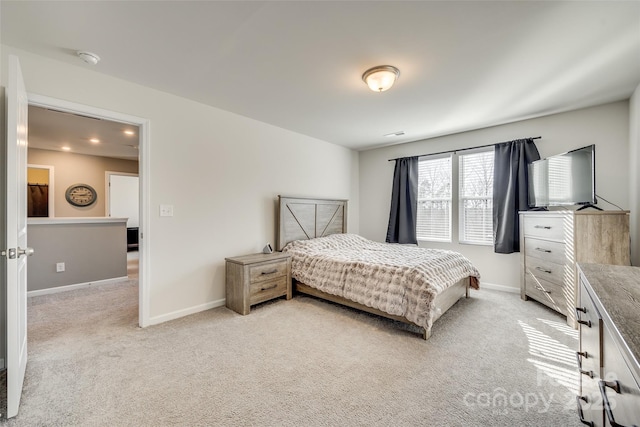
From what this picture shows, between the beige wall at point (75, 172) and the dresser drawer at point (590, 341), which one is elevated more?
the beige wall at point (75, 172)

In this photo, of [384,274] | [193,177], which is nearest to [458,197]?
[384,274]

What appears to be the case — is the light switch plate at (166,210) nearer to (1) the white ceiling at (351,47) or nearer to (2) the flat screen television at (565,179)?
(1) the white ceiling at (351,47)

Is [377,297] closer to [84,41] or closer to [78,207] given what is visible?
[84,41]

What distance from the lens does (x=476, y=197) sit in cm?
428

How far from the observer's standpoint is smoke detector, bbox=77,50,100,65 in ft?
7.22

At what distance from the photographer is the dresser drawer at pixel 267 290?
3.20 meters

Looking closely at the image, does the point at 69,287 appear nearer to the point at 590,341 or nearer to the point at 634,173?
the point at 590,341

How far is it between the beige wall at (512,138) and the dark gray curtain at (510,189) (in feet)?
0.51

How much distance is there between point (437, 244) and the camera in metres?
4.66

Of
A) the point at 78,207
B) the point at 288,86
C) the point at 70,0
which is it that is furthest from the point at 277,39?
the point at 78,207

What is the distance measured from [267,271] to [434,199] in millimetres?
3145

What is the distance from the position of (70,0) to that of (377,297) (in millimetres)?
3275

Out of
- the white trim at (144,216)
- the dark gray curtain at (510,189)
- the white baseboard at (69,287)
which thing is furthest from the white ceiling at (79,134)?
the dark gray curtain at (510,189)

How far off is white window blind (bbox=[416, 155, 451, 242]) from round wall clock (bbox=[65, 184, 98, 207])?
7.09 meters
